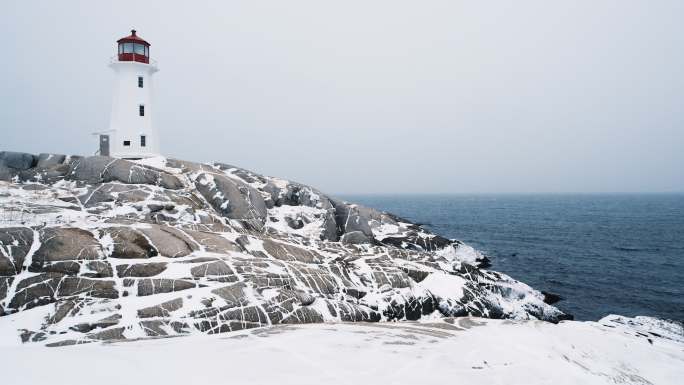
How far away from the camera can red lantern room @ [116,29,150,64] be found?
40969mm

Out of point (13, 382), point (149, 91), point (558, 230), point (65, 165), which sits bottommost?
point (558, 230)

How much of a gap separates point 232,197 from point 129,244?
1222 centimetres

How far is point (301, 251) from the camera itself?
2797 cm

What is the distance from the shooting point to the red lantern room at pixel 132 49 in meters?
41.0

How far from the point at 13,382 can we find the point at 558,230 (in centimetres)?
8655

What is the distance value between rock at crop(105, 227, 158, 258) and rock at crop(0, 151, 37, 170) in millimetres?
17049

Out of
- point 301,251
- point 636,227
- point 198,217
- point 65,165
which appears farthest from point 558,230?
point 65,165

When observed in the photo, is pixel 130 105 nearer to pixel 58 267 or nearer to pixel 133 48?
pixel 133 48

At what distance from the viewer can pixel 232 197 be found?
1307 inches

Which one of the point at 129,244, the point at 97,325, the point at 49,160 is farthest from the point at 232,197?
the point at 97,325

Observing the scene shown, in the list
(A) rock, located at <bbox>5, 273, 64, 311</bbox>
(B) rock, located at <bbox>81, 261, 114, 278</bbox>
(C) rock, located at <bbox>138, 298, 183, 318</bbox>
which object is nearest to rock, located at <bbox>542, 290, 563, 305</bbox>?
(C) rock, located at <bbox>138, 298, 183, 318</bbox>

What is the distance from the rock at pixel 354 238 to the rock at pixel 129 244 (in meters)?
17.6

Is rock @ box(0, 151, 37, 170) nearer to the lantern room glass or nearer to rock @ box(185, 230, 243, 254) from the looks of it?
the lantern room glass

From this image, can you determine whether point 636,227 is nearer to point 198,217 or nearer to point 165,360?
point 198,217
